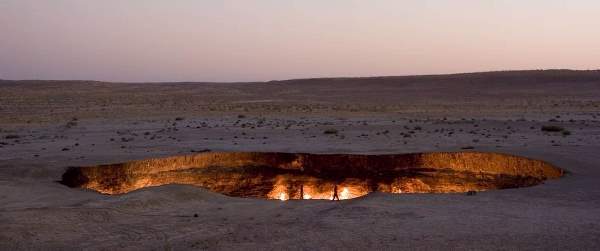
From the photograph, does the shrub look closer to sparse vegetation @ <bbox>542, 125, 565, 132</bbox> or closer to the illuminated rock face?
sparse vegetation @ <bbox>542, 125, 565, 132</bbox>

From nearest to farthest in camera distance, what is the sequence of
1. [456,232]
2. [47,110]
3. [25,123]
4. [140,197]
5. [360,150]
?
[456,232] → [140,197] → [360,150] → [25,123] → [47,110]

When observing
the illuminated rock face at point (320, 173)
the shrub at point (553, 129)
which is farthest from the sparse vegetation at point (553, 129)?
the illuminated rock face at point (320, 173)

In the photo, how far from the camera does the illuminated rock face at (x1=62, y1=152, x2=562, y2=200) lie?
45.7 ft

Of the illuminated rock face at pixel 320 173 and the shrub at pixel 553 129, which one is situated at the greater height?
the shrub at pixel 553 129

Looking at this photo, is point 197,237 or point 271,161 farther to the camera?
point 271,161

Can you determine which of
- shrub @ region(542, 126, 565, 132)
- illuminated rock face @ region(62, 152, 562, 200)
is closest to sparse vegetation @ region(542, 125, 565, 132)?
shrub @ region(542, 126, 565, 132)

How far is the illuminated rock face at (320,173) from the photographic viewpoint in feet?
45.7

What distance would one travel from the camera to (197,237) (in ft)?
25.1

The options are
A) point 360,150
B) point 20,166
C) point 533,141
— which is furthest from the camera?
point 533,141

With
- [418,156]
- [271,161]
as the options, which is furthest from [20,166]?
[418,156]

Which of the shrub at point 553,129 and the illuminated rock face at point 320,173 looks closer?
the illuminated rock face at point 320,173

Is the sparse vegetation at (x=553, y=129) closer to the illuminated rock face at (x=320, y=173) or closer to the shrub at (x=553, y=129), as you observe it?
the shrub at (x=553, y=129)

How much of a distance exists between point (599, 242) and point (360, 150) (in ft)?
32.1

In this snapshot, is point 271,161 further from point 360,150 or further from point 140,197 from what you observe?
point 140,197
